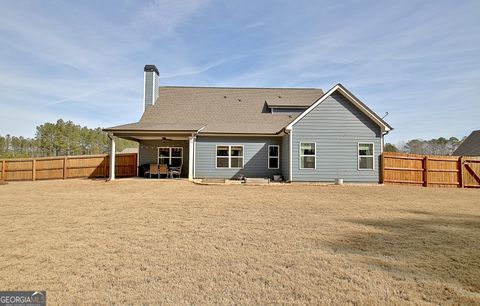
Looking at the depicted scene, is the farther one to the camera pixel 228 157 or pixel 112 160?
pixel 228 157

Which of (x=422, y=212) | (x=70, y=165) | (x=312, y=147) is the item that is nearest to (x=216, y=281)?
(x=422, y=212)

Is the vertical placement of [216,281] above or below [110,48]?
below

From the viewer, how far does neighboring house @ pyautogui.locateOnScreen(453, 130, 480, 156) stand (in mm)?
26797

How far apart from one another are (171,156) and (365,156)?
40.7 ft

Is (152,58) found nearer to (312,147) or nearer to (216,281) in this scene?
(312,147)

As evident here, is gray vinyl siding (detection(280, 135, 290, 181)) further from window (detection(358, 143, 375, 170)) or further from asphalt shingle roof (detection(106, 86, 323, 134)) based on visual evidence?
window (detection(358, 143, 375, 170))

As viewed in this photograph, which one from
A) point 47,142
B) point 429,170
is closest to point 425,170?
point 429,170

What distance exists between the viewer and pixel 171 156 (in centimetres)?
1767

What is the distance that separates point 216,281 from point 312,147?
12.7 meters

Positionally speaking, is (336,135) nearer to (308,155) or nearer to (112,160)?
(308,155)

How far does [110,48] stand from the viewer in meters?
14.7

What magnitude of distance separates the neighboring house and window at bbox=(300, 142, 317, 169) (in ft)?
75.1

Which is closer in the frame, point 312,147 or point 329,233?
point 329,233

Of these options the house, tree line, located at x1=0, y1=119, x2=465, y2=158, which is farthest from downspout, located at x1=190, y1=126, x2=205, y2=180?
tree line, located at x1=0, y1=119, x2=465, y2=158
